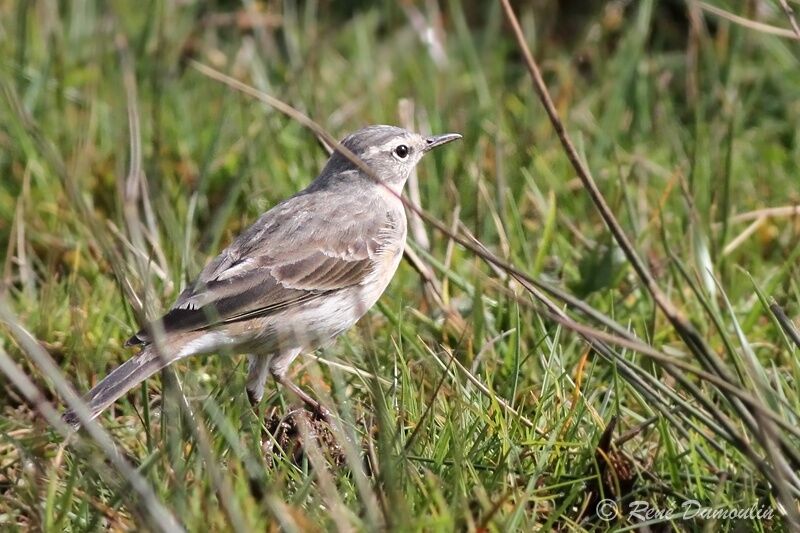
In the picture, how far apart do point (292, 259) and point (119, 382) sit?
1.14m

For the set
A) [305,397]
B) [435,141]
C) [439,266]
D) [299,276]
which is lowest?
[305,397]

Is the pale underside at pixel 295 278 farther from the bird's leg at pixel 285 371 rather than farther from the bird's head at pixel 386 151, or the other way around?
the bird's head at pixel 386 151

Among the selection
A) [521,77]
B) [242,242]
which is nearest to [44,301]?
[242,242]

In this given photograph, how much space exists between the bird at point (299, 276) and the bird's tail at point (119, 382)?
0.03 meters

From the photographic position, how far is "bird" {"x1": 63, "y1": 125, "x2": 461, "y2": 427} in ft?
15.0

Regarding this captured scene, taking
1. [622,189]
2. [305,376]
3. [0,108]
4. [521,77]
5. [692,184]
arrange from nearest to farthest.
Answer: [305,376], [622,189], [692,184], [0,108], [521,77]

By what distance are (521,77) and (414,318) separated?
291 centimetres

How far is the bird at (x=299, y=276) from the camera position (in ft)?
15.0

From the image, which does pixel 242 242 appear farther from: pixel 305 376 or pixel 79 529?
pixel 79 529

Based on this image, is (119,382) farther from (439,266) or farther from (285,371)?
(439,266)

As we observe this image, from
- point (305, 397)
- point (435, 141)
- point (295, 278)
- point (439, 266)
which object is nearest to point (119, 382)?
point (305, 397)

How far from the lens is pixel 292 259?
503 cm

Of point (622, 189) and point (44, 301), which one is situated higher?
point (44, 301)

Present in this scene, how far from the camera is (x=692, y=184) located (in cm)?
588
